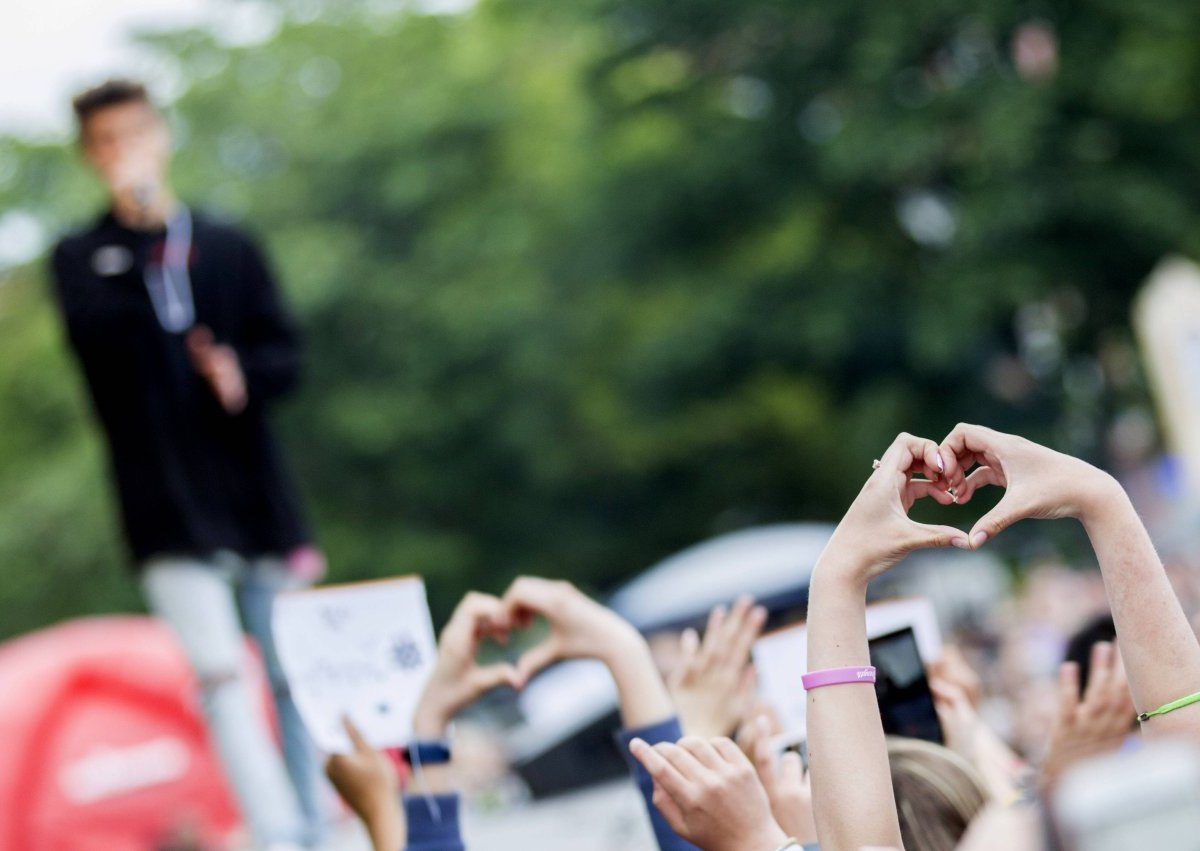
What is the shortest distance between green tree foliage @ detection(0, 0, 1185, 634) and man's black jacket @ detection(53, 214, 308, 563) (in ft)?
50.0

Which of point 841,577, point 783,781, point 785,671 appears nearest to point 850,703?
point 841,577

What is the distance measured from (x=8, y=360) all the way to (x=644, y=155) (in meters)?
9.09

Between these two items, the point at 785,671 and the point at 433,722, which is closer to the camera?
the point at 433,722

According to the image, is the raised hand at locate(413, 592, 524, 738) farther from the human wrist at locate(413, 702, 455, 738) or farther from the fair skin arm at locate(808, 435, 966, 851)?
the fair skin arm at locate(808, 435, 966, 851)

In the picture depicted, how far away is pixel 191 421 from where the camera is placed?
170 inches

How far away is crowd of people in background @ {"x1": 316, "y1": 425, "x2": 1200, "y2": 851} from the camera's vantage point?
2.15m

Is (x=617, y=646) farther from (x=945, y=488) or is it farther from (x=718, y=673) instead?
(x=945, y=488)

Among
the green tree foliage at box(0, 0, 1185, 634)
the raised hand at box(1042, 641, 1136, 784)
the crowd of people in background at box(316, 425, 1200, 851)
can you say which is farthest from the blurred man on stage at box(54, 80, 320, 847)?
the green tree foliage at box(0, 0, 1185, 634)

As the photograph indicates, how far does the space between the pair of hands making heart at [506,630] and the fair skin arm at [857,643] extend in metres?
0.62

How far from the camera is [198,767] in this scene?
27.4 feet

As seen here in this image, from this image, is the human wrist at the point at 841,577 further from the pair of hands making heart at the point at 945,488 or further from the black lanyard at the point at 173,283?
the black lanyard at the point at 173,283

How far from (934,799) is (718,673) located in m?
0.64

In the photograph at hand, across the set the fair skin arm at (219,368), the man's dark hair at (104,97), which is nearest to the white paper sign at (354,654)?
the fair skin arm at (219,368)

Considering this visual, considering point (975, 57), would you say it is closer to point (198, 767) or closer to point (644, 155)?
point (644, 155)
